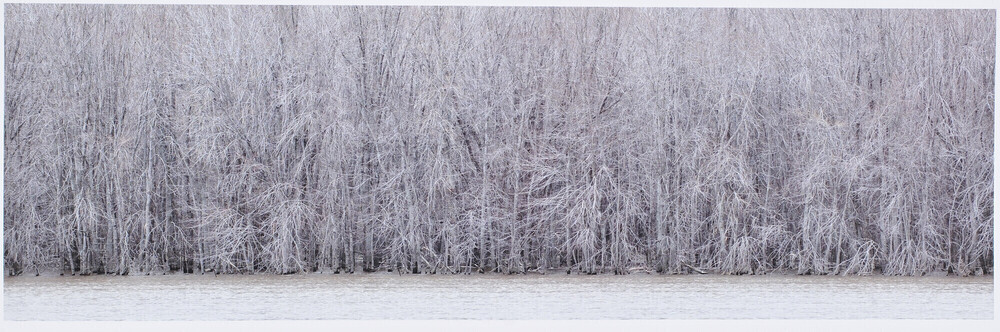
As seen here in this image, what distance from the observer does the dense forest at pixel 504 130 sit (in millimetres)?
9656

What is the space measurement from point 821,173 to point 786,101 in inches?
27.3

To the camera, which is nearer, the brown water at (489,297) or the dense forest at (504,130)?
the brown water at (489,297)

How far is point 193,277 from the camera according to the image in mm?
9805

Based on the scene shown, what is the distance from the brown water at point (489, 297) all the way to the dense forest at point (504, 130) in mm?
245

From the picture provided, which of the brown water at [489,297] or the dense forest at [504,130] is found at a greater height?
the dense forest at [504,130]

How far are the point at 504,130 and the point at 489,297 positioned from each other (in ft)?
4.72

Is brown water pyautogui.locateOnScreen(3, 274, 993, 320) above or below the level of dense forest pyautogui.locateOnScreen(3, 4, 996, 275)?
below

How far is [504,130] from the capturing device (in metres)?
9.72

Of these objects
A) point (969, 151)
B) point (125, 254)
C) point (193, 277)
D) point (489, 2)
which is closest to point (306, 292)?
point (193, 277)

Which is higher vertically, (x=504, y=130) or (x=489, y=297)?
(x=504, y=130)

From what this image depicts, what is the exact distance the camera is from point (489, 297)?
9.66 m

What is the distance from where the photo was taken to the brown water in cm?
948

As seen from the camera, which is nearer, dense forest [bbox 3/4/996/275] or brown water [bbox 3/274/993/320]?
brown water [bbox 3/274/993/320]

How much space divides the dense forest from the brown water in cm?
24
